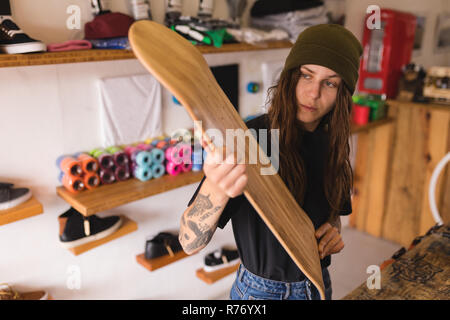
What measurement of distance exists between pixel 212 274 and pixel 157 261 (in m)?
0.36

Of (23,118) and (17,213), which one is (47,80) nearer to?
(23,118)

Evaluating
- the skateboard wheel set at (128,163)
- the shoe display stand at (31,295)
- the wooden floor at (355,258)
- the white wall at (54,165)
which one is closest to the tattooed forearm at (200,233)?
the skateboard wheel set at (128,163)

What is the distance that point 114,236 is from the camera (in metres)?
1.55

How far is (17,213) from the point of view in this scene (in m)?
1.25

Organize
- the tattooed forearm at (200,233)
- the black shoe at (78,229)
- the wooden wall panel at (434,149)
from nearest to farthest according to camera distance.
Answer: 1. the tattooed forearm at (200,233)
2. the black shoe at (78,229)
3. the wooden wall panel at (434,149)

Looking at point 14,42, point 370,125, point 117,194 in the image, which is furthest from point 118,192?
point 370,125

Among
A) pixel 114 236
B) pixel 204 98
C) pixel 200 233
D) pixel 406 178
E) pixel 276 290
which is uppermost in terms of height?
pixel 204 98

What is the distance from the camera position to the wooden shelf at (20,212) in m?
1.22

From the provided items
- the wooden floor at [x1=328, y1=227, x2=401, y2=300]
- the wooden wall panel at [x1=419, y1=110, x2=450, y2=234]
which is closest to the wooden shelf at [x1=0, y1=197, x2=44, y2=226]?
the wooden floor at [x1=328, y1=227, x2=401, y2=300]

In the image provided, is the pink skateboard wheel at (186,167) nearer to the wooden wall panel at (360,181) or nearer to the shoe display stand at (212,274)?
the shoe display stand at (212,274)

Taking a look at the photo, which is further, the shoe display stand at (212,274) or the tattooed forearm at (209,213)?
the shoe display stand at (212,274)

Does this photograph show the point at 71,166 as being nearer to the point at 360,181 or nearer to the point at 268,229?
the point at 268,229

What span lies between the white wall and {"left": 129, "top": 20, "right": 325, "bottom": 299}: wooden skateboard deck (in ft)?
3.19
